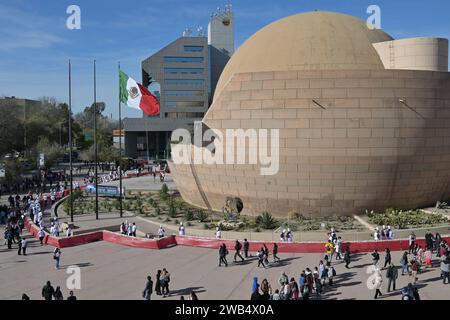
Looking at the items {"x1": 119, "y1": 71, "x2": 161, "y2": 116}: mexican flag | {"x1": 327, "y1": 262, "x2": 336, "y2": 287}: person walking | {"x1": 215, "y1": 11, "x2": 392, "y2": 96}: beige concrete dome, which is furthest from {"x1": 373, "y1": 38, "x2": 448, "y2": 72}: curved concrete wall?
{"x1": 327, "y1": 262, "x2": 336, "y2": 287}: person walking

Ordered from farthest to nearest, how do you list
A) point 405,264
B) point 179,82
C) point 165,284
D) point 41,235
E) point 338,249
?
point 179,82
point 41,235
point 338,249
point 405,264
point 165,284

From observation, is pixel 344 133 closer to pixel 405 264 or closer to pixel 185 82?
pixel 405 264

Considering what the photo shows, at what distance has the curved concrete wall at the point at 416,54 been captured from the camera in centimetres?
2889

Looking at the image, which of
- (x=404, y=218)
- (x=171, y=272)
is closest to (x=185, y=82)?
(x=404, y=218)

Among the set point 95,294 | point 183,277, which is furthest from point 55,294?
point 183,277

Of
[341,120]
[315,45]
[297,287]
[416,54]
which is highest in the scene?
[315,45]

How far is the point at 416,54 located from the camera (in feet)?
94.8

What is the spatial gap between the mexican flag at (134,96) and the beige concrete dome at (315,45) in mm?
6487

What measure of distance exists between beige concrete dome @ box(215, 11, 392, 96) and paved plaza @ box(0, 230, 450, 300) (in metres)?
13.1

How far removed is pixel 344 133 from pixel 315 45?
21.7ft

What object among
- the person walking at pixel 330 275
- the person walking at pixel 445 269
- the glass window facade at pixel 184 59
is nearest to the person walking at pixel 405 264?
the person walking at pixel 445 269

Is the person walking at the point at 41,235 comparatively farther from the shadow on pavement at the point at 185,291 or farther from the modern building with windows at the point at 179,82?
the modern building with windows at the point at 179,82

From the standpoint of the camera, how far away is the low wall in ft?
71.5

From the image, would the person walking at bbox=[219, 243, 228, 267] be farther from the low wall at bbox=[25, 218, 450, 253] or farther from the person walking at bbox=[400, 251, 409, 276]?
the person walking at bbox=[400, 251, 409, 276]
